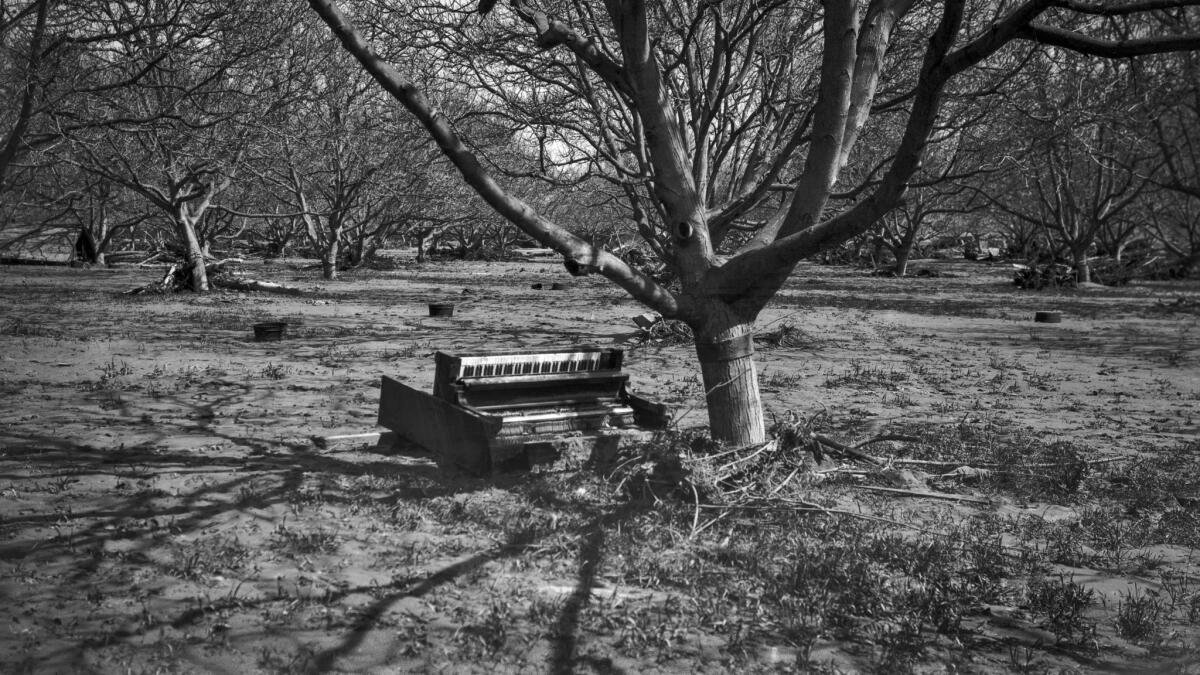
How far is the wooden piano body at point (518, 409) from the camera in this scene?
5883 mm

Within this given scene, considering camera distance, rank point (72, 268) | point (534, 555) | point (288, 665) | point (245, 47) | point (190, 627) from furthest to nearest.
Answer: point (72, 268)
point (245, 47)
point (534, 555)
point (190, 627)
point (288, 665)

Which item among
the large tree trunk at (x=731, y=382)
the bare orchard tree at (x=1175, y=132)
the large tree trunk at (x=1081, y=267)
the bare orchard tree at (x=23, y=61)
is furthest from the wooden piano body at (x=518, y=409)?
the large tree trunk at (x=1081, y=267)

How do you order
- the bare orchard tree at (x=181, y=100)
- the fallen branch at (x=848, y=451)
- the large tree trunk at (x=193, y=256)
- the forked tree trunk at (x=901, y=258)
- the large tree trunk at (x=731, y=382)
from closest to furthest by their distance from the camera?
the large tree trunk at (x=731, y=382) → the fallen branch at (x=848, y=451) → the bare orchard tree at (x=181, y=100) → the large tree trunk at (x=193, y=256) → the forked tree trunk at (x=901, y=258)

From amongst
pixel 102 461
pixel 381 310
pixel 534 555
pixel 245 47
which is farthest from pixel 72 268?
pixel 534 555

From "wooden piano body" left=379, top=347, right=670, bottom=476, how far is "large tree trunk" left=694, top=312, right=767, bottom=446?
505 mm

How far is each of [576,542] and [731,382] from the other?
71.3 inches

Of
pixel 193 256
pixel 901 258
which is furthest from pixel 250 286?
pixel 901 258

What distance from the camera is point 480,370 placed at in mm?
6289

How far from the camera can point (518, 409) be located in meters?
6.32

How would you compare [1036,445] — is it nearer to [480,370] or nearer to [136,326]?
[480,370]

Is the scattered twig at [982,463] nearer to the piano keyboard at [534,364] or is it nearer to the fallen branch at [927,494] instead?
the fallen branch at [927,494]

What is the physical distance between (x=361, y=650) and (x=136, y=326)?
42.4 ft

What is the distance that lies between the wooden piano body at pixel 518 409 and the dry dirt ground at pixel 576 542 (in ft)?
0.69

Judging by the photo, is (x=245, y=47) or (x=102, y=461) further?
(x=245, y=47)
